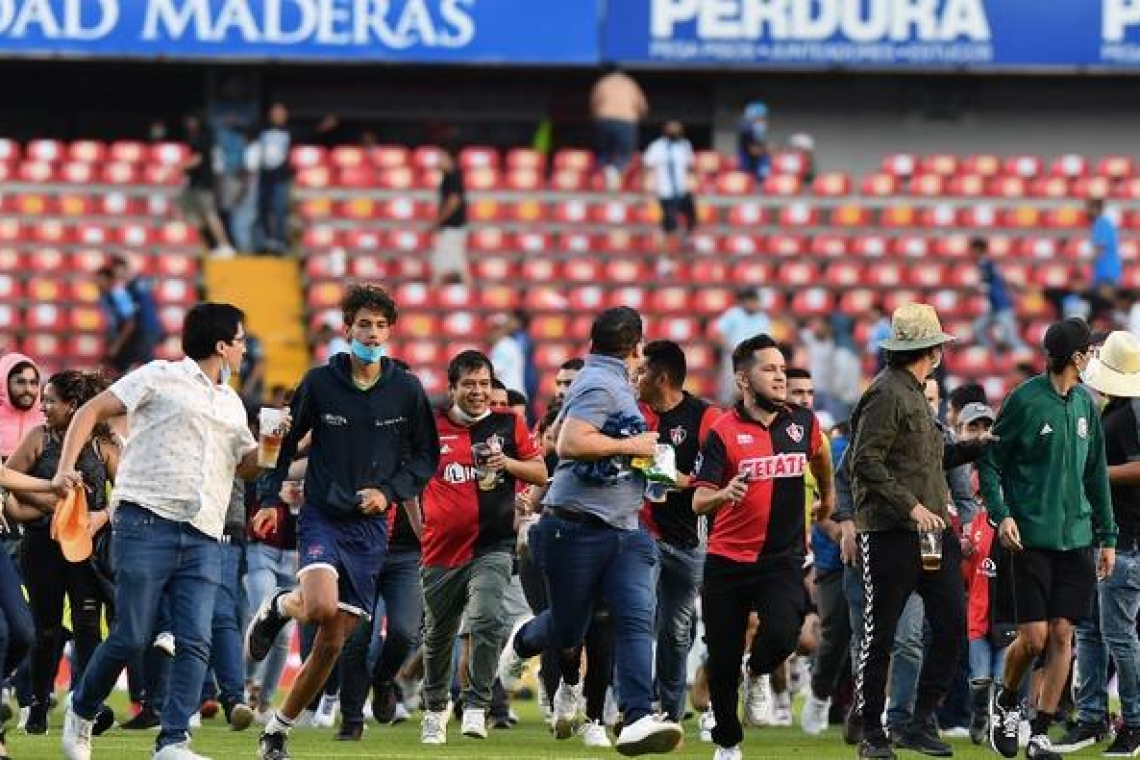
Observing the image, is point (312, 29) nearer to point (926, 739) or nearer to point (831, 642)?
point (831, 642)

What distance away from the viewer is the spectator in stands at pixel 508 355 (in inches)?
1093

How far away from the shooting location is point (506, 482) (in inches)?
616

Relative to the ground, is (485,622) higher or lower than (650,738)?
higher

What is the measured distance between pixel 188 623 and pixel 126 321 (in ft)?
53.3

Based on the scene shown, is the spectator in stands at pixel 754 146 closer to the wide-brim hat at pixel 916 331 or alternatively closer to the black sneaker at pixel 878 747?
the wide-brim hat at pixel 916 331

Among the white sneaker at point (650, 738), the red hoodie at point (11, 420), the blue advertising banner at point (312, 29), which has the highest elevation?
the blue advertising banner at point (312, 29)

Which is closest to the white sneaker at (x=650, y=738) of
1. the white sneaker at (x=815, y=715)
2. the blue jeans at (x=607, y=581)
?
the blue jeans at (x=607, y=581)

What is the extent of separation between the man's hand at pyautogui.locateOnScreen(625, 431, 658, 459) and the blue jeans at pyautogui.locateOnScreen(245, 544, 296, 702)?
16.8 feet

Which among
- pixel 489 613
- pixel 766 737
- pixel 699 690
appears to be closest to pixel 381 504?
pixel 489 613

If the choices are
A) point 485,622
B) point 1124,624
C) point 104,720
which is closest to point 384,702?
point 485,622

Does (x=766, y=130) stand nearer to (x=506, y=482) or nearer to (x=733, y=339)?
(x=733, y=339)

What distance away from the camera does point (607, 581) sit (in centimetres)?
1291

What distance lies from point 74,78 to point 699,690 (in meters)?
21.7

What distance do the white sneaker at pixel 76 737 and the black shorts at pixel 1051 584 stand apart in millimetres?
4438
